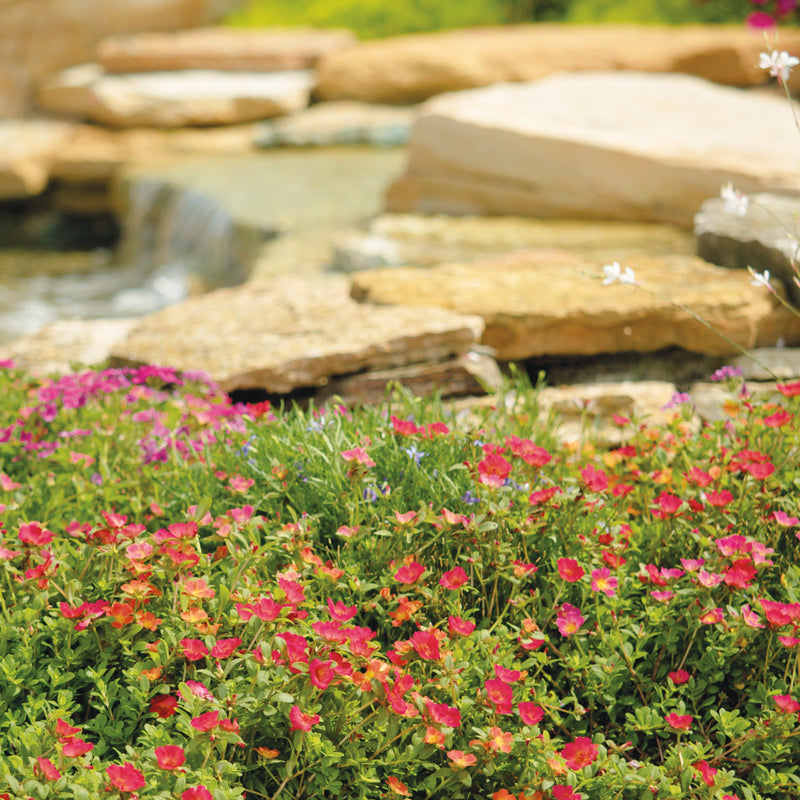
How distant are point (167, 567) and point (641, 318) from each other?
235cm

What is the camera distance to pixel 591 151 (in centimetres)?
555

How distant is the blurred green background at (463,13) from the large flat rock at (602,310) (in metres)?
10.4

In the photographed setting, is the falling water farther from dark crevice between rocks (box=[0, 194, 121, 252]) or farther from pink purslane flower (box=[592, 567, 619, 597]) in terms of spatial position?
pink purslane flower (box=[592, 567, 619, 597])

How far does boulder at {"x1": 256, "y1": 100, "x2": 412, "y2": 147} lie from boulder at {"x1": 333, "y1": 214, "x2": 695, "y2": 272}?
3.60 metres

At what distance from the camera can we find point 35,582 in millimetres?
1965

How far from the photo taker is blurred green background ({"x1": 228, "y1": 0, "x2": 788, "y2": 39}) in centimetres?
1269

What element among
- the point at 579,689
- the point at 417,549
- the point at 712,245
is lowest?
the point at 579,689

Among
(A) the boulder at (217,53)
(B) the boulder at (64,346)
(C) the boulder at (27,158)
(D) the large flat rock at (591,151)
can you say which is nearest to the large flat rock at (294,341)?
(B) the boulder at (64,346)

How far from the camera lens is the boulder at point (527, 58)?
30.9ft

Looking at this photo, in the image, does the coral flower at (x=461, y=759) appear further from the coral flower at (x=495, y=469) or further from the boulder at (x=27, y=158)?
the boulder at (x=27, y=158)

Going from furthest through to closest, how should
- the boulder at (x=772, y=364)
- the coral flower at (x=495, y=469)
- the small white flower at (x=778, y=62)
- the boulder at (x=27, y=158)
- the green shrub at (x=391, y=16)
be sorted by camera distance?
the green shrub at (x=391, y=16) < the boulder at (x=27, y=158) < the boulder at (x=772, y=364) < the small white flower at (x=778, y=62) < the coral flower at (x=495, y=469)

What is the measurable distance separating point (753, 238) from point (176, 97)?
26.6 ft

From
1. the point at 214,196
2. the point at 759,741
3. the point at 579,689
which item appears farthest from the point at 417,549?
the point at 214,196

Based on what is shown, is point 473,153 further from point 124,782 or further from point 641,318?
point 124,782
